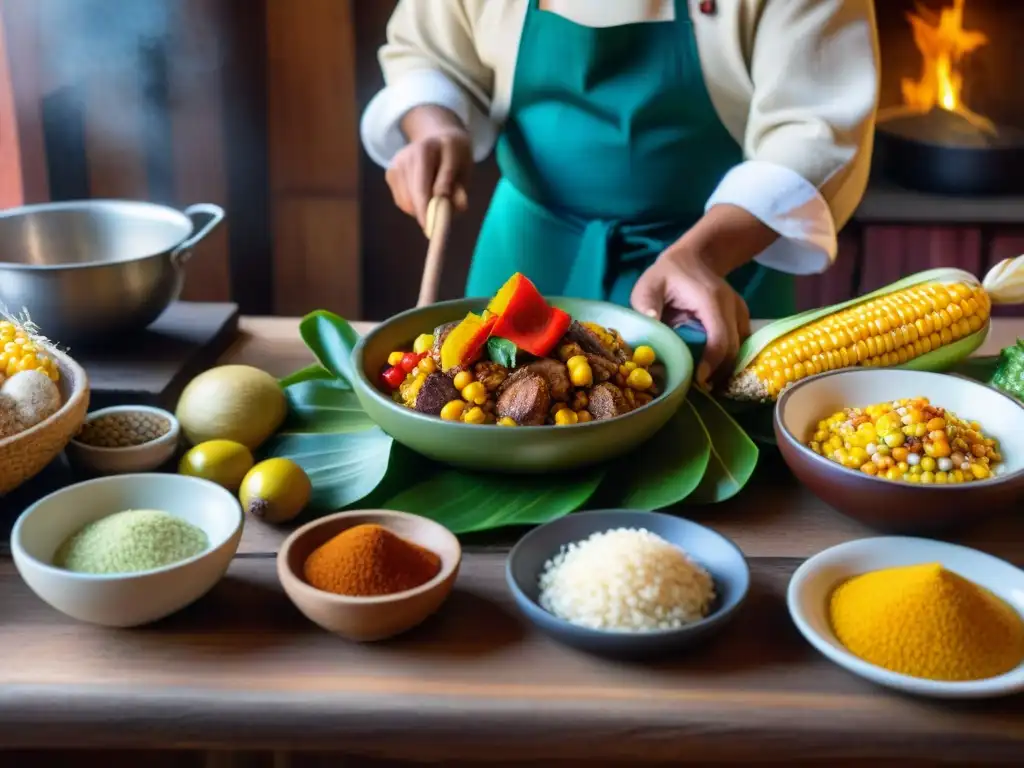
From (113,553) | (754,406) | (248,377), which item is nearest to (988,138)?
(754,406)

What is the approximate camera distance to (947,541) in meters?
0.94

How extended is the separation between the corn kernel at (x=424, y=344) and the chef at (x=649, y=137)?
0.96 ft

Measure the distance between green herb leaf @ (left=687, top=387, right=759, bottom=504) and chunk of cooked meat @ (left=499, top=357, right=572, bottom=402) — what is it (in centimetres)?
16

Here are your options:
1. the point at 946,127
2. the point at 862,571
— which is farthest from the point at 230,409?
the point at 946,127

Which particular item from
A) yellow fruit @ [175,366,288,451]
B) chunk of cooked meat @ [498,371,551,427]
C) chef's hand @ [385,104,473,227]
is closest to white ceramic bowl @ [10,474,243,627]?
yellow fruit @ [175,366,288,451]

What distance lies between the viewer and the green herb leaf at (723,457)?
1.00 metres

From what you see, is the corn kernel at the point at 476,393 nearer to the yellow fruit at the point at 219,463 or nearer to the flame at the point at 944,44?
the yellow fruit at the point at 219,463

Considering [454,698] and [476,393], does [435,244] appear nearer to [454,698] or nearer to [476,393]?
[476,393]

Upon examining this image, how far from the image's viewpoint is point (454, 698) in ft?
2.48

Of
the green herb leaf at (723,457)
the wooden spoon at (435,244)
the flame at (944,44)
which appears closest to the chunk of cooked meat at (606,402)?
the green herb leaf at (723,457)

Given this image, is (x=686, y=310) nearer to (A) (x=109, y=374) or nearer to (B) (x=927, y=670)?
(B) (x=927, y=670)

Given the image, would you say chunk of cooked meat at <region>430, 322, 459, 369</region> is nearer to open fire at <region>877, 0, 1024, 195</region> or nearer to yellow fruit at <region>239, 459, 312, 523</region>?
yellow fruit at <region>239, 459, 312, 523</region>

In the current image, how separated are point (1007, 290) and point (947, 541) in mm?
397

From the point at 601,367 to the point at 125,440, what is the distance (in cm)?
48
